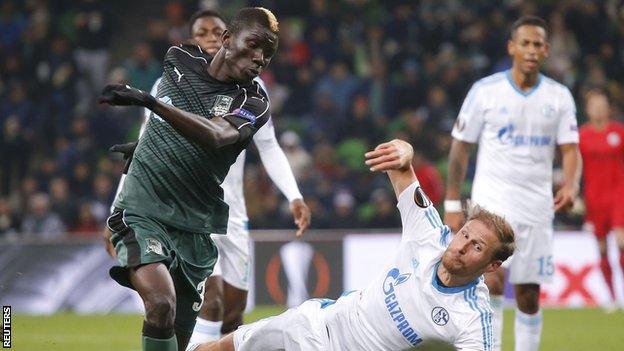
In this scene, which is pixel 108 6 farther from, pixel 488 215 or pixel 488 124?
pixel 488 215

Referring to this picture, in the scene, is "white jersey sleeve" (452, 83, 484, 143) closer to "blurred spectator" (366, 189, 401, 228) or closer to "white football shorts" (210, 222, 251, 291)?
"white football shorts" (210, 222, 251, 291)

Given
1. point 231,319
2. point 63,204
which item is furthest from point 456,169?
point 63,204

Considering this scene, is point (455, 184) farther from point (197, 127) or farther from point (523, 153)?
point (197, 127)

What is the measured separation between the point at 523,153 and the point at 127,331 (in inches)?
177

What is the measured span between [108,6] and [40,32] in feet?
3.98

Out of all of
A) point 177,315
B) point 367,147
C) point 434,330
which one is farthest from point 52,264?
point 434,330

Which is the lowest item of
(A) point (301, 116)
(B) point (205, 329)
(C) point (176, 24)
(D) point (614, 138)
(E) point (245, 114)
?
(A) point (301, 116)

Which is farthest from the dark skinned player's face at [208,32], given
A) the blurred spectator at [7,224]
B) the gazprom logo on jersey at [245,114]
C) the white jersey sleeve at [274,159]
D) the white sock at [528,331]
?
the blurred spectator at [7,224]

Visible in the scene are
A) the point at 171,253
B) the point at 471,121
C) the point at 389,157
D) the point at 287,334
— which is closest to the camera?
the point at 389,157

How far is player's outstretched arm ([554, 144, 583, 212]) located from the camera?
27.3ft

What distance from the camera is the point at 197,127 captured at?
5.43m

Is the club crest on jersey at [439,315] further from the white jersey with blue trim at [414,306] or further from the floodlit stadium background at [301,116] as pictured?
Result: the floodlit stadium background at [301,116]

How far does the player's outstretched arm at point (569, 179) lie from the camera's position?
8.33 metres

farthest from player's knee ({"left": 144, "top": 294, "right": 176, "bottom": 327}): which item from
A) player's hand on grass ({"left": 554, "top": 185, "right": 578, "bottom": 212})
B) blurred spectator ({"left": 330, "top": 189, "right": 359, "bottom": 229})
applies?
blurred spectator ({"left": 330, "top": 189, "right": 359, "bottom": 229})
